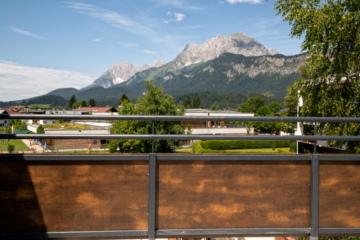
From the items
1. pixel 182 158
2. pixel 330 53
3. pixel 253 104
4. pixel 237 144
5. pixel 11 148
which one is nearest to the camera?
pixel 11 148

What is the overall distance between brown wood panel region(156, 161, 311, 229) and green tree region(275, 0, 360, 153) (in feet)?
22.6

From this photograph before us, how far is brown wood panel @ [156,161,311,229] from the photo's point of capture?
2.47m

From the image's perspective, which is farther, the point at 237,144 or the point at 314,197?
the point at 237,144

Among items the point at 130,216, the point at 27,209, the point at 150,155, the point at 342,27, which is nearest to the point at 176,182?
the point at 150,155

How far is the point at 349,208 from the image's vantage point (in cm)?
258

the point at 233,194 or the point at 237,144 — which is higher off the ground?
the point at 233,194

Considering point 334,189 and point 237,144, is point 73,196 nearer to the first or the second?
point 334,189

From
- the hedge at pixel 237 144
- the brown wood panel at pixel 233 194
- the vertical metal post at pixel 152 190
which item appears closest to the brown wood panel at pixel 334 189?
the brown wood panel at pixel 233 194

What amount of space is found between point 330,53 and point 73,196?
10.5 m

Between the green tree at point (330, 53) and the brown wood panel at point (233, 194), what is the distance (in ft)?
22.6

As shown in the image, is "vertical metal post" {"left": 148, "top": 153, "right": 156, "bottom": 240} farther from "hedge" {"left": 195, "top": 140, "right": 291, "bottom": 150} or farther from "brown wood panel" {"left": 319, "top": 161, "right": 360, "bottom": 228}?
"hedge" {"left": 195, "top": 140, "right": 291, "bottom": 150}

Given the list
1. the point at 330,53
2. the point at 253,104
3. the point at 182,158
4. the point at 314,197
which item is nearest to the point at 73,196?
the point at 182,158

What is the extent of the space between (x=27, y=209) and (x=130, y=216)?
1057 millimetres

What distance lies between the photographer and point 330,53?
915 centimetres
